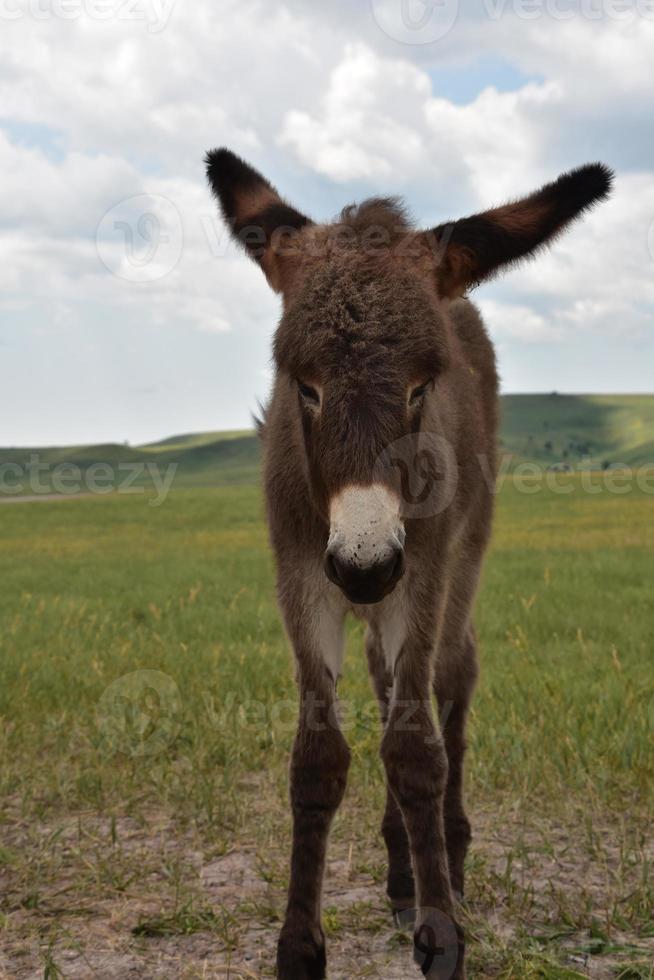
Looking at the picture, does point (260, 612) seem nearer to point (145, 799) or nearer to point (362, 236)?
point (145, 799)

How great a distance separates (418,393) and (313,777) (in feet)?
5.39

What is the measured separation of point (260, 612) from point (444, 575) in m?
7.57

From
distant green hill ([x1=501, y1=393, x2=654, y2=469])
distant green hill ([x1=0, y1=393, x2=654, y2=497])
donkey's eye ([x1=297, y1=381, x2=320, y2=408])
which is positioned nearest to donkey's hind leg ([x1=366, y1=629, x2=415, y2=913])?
donkey's eye ([x1=297, y1=381, x2=320, y2=408])

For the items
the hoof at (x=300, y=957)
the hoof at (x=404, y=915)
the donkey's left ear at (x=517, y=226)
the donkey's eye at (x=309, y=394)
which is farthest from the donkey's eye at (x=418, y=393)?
the hoof at (x=404, y=915)

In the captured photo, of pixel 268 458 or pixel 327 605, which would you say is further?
pixel 268 458

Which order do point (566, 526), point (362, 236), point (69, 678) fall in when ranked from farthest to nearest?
point (566, 526), point (69, 678), point (362, 236)

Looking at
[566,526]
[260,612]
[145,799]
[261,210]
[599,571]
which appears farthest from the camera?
[566,526]

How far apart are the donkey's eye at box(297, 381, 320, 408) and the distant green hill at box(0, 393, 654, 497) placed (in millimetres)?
85868

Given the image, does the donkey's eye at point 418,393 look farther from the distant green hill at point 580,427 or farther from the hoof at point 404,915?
the distant green hill at point 580,427

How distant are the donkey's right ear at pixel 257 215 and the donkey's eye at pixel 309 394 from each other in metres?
0.60

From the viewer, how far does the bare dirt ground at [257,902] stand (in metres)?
3.71

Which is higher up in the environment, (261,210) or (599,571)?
(261,210)

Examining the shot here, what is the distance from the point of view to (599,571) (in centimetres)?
1550

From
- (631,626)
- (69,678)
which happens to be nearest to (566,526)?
(631,626)
